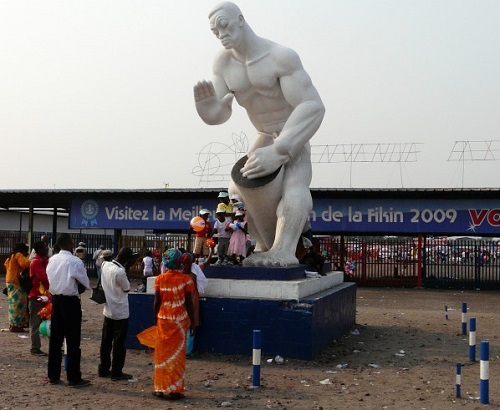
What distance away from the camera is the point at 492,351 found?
847 centimetres

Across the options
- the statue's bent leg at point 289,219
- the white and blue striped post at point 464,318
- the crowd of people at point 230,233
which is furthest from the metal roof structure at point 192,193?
the statue's bent leg at point 289,219

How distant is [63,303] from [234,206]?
283cm

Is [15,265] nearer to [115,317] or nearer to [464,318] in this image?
[115,317]

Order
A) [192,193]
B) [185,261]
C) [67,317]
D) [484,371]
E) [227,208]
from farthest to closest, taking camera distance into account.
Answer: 1. [192,193]
2. [227,208]
3. [185,261]
4. [67,317]
5. [484,371]

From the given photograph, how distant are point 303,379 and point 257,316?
1054 mm

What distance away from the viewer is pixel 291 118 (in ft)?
26.4

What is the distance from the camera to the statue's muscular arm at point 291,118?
7.84 metres

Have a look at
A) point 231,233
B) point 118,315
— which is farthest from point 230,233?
point 118,315

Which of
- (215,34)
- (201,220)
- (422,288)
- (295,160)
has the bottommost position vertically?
(422,288)

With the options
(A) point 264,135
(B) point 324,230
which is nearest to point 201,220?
(A) point 264,135

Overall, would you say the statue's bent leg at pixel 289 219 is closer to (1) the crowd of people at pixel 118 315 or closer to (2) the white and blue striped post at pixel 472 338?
(1) the crowd of people at pixel 118 315

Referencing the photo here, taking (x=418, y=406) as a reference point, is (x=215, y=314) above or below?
above

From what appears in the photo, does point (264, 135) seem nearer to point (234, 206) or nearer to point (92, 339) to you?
point (234, 206)

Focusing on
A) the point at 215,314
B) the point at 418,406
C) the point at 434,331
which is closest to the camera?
the point at 418,406
